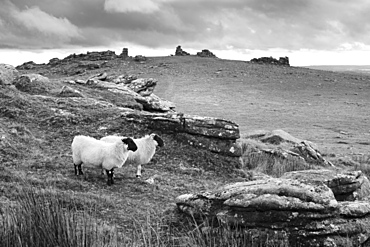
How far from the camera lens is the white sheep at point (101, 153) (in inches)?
438

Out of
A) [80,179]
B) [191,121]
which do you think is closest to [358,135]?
[191,121]

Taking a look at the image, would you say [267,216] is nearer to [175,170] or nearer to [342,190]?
[342,190]

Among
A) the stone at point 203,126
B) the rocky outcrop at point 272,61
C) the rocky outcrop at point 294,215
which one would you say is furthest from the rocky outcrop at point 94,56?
the rocky outcrop at point 294,215

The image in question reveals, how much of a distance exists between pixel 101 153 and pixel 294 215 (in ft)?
18.8

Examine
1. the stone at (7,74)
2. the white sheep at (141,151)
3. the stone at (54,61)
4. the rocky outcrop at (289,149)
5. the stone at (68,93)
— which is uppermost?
the stone at (54,61)

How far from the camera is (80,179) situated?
439 inches

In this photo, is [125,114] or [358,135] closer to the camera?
[125,114]

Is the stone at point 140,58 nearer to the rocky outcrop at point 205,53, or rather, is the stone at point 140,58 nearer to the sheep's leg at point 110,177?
the rocky outcrop at point 205,53

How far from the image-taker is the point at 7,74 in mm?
21078

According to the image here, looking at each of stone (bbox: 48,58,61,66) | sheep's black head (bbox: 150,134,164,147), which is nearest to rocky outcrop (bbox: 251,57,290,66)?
stone (bbox: 48,58,61,66)

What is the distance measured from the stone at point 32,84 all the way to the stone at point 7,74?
35 centimetres

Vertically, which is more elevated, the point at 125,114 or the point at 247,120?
the point at 125,114

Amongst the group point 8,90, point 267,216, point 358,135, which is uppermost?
point 8,90

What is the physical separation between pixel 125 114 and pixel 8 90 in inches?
213
